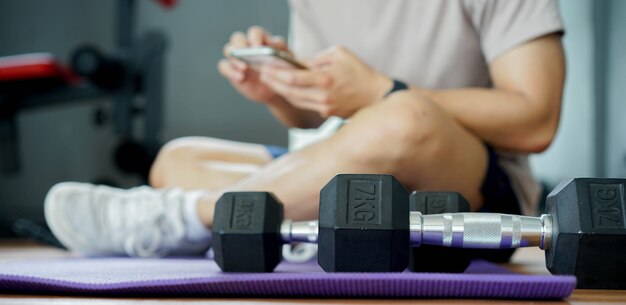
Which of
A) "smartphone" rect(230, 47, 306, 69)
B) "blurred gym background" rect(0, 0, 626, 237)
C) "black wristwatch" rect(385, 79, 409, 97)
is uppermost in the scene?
"smartphone" rect(230, 47, 306, 69)

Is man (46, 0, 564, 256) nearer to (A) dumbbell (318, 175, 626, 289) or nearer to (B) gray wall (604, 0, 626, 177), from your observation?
(A) dumbbell (318, 175, 626, 289)

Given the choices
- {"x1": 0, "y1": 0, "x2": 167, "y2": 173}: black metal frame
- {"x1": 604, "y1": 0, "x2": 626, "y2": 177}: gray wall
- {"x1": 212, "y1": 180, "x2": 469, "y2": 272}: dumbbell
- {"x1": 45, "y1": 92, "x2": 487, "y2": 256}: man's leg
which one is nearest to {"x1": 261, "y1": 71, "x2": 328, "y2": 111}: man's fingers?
{"x1": 45, "y1": 92, "x2": 487, "y2": 256}: man's leg

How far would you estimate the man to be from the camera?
3.05 ft

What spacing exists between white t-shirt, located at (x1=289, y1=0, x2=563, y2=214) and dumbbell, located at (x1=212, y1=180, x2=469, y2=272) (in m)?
0.43

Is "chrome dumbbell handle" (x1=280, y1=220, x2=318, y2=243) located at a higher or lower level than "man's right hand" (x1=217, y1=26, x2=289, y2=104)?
lower

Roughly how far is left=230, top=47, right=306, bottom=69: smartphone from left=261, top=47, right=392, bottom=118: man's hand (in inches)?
0.7

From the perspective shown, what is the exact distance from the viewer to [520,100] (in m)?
1.02

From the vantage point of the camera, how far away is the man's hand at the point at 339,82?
104 centimetres

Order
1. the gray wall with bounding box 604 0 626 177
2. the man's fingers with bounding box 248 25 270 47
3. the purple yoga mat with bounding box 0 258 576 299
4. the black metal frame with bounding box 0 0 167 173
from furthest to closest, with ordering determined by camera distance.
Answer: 1. the black metal frame with bounding box 0 0 167 173
2. the gray wall with bounding box 604 0 626 177
3. the man's fingers with bounding box 248 25 270 47
4. the purple yoga mat with bounding box 0 258 576 299

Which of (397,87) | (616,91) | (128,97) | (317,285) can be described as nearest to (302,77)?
(397,87)

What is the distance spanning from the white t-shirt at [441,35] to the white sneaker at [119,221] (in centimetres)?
43

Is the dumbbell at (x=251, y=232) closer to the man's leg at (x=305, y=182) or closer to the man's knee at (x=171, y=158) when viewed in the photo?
the man's leg at (x=305, y=182)

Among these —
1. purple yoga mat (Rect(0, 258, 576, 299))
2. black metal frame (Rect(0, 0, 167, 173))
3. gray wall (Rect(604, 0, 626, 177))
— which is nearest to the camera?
purple yoga mat (Rect(0, 258, 576, 299))

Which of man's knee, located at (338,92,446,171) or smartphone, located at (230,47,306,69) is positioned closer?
man's knee, located at (338,92,446,171)
